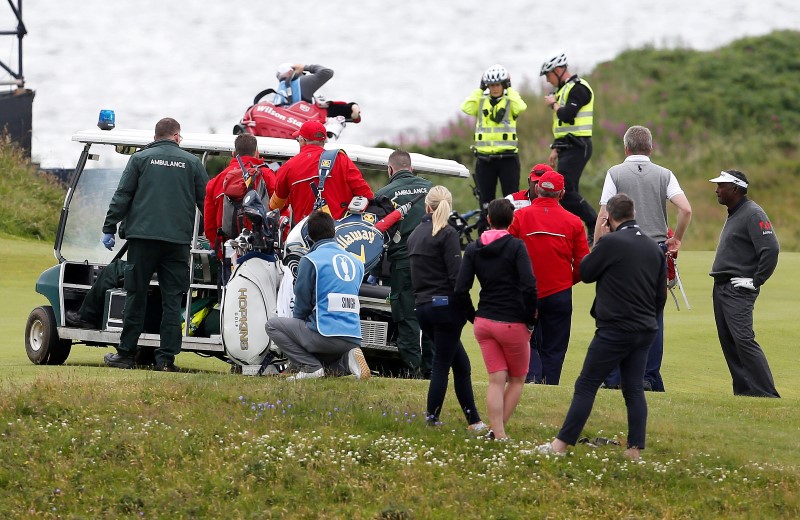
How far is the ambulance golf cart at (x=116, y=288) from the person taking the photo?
12.0 meters

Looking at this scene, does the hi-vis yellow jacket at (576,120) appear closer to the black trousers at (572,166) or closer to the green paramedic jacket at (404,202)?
the black trousers at (572,166)

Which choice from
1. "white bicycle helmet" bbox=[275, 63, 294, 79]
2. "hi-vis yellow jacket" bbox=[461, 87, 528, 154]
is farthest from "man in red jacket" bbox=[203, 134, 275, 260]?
"hi-vis yellow jacket" bbox=[461, 87, 528, 154]

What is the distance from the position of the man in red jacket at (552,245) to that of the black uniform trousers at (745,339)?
3.93 feet

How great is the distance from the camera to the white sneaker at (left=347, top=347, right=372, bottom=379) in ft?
34.7

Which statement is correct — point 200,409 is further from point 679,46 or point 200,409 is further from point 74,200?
point 679,46

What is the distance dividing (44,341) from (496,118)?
6.37 meters

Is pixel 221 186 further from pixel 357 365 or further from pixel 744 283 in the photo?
pixel 744 283

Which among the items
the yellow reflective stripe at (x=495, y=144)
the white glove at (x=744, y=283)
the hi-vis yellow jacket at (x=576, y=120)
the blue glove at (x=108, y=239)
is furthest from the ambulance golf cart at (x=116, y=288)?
the yellow reflective stripe at (x=495, y=144)

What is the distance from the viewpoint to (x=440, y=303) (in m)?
9.08

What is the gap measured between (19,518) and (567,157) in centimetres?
947

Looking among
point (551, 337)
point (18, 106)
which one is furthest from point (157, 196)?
point (18, 106)

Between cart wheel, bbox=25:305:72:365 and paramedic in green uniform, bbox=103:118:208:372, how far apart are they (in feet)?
3.12

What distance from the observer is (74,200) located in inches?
500

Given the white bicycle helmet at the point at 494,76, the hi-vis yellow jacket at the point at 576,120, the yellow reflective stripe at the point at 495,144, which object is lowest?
the yellow reflective stripe at the point at 495,144
